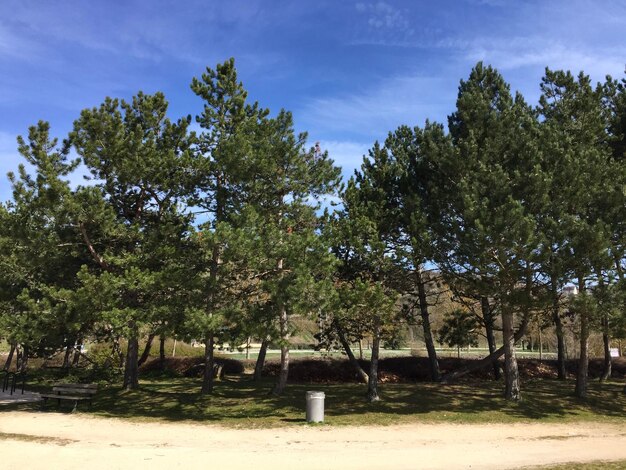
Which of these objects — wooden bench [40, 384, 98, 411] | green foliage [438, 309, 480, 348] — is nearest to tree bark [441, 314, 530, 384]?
green foliage [438, 309, 480, 348]

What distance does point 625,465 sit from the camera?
814 cm

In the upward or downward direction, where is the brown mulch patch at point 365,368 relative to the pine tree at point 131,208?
downward

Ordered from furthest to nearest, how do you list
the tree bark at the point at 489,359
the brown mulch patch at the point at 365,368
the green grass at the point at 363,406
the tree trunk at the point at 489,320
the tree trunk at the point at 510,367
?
1. the brown mulch patch at the point at 365,368
2. the tree trunk at the point at 489,320
3. the tree bark at the point at 489,359
4. the tree trunk at the point at 510,367
5. the green grass at the point at 363,406

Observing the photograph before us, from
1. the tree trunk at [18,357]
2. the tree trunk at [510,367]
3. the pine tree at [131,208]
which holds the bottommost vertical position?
the tree trunk at [18,357]

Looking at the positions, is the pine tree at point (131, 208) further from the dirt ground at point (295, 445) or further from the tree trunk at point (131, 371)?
the dirt ground at point (295, 445)

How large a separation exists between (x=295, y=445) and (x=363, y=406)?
5.16m

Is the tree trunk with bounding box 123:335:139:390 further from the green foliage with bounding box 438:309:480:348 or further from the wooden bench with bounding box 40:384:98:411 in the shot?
the green foliage with bounding box 438:309:480:348

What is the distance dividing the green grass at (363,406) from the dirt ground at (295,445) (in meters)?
0.94

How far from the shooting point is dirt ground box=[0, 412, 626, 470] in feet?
27.7

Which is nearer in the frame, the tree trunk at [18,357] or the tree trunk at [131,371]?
the tree trunk at [131,371]

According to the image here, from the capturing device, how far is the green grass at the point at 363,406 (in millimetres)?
13211

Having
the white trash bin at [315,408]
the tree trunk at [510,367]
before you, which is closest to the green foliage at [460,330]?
the tree trunk at [510,367]

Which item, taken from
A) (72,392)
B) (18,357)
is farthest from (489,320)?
(18,357)

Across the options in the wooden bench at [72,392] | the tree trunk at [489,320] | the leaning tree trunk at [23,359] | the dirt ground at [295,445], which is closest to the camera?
the dirt ground at [295,445]
